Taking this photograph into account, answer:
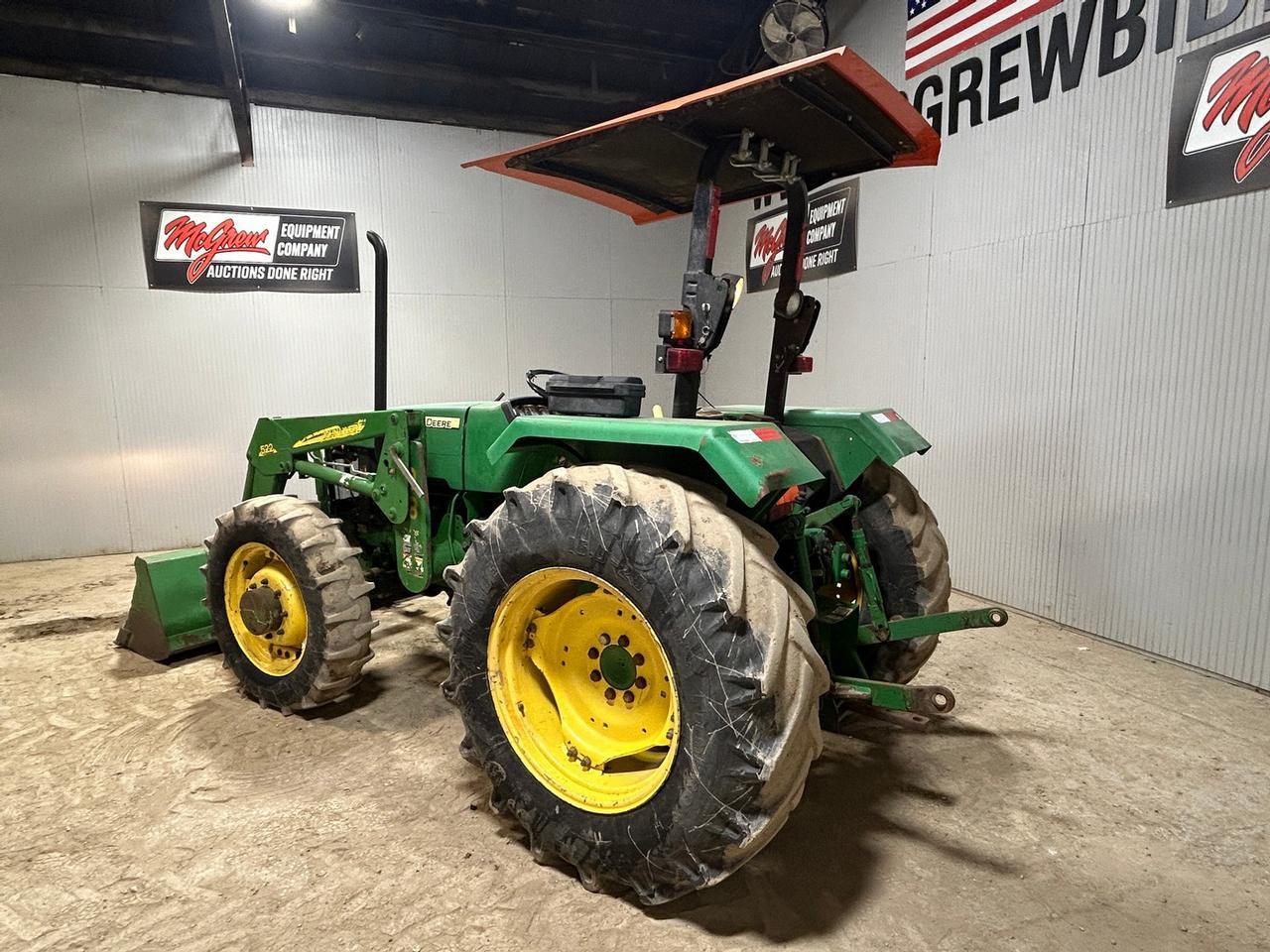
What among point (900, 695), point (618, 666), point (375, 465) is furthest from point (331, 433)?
point (900, 695)

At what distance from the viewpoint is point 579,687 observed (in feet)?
6.56

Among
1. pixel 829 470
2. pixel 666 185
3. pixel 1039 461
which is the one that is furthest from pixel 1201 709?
pixel 666 185

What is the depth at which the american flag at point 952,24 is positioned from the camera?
12.6 feet

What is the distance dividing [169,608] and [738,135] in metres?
3.15

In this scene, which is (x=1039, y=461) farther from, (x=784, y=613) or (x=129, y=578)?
(x=129, y=578)

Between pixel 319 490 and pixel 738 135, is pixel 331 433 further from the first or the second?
pixel 738 135

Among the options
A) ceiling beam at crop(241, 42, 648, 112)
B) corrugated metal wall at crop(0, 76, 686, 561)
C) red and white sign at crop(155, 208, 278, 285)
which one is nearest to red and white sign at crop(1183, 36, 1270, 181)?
ceiling beam at crop(241, 42, 648, 112)

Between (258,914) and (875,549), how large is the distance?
2.04 m

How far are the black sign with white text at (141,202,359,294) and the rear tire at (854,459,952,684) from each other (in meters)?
5.01

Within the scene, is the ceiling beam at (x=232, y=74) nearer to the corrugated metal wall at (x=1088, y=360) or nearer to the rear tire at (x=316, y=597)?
the rear tire at (x=316, y=597)

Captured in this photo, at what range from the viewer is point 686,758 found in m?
1.58

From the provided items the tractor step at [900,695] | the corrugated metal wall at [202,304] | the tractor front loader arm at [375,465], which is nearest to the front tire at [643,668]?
the tractor step at [900,695]

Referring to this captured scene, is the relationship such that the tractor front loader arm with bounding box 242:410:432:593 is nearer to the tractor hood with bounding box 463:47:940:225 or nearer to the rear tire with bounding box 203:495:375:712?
the rear tire with bounding box 203:495:375:712

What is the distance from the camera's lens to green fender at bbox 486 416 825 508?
164cm
